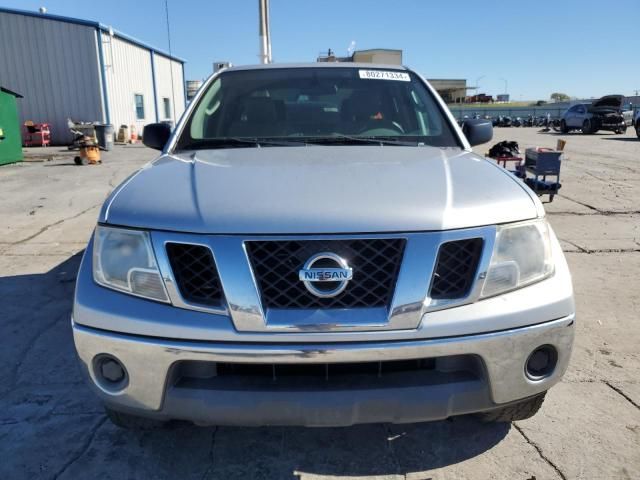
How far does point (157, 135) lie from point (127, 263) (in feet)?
4.90

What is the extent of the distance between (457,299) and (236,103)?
211 cm

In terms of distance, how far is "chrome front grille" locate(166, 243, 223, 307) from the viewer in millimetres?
1751

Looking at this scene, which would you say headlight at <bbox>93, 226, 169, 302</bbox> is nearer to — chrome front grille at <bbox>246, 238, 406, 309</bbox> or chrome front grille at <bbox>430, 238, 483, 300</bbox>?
chrome front grille at <bbox>246, 238, 406, 309</bbox>

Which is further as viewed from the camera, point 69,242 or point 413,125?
point 69,242

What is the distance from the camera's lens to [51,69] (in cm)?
1948

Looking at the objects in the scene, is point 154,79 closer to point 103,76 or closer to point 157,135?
point 103,76

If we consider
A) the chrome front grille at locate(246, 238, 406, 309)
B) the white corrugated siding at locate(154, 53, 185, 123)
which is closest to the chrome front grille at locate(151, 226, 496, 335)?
the chrome front grille at locate(246, 238, 406, 309)

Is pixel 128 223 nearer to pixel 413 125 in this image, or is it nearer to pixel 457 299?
pixel 457 299

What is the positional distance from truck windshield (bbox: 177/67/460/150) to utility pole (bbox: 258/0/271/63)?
1265 centimetres

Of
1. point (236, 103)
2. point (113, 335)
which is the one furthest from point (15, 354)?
point (236, 103)

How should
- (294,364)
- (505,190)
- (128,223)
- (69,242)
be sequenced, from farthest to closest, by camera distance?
(69,242), (505,190), (128,223), (294,364)

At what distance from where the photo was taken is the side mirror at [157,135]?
3102 millimetres

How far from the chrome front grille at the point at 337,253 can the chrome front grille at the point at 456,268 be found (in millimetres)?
160

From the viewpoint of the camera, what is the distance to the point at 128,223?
73.2 inches
